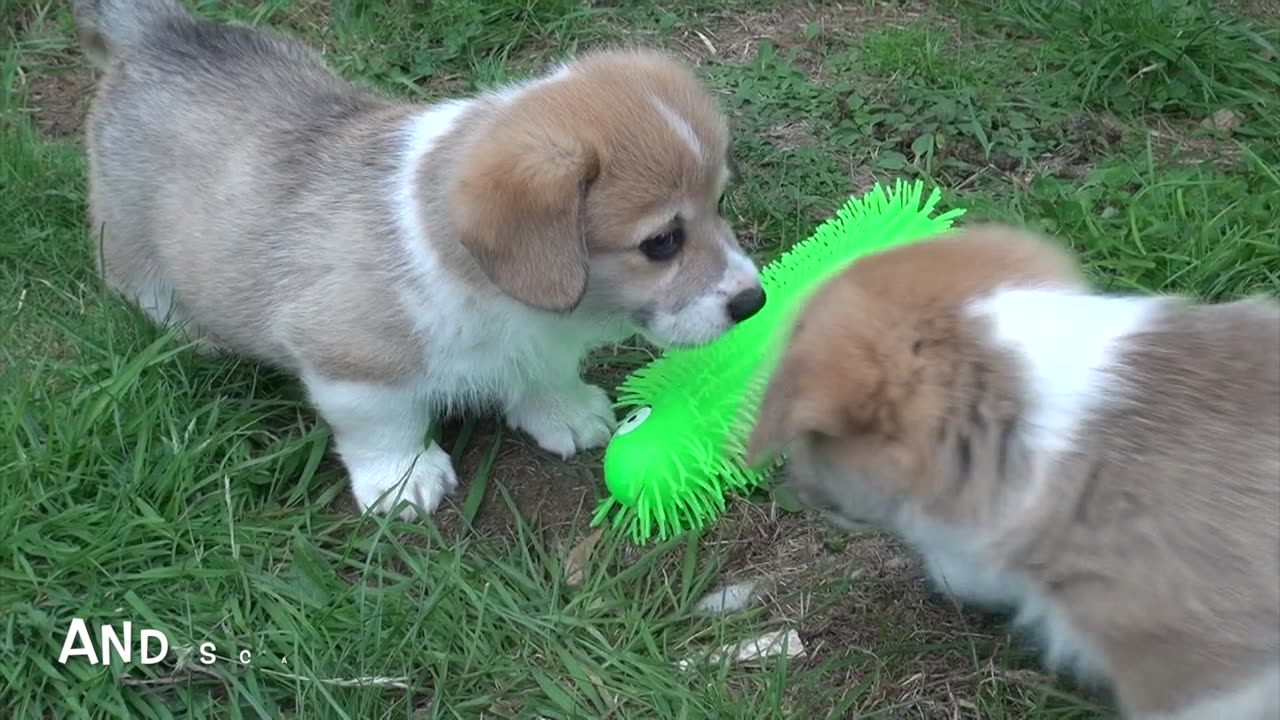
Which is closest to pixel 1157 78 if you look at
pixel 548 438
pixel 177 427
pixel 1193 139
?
pixel 1193 139

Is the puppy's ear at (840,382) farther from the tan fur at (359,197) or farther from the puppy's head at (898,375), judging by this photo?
the tan fur at (359,197)

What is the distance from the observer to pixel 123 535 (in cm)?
310

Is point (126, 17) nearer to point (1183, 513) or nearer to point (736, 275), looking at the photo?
point (736, 275)

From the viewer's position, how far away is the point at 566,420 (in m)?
3.40

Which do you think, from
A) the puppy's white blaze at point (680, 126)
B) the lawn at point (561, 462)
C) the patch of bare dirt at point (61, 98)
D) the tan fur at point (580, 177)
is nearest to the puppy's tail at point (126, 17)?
the lawn at point (561, 462)

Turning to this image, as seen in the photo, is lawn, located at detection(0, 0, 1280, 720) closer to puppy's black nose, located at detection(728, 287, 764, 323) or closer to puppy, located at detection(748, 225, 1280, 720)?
puppy's black nose, located at detection(728, 287, 764, 323)

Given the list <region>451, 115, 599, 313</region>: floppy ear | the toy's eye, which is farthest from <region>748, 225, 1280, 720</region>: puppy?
the toy's eye

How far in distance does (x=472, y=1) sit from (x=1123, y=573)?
3.53 metres

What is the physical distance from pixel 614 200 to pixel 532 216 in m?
0.21

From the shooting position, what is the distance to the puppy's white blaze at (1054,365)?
202 centimetres

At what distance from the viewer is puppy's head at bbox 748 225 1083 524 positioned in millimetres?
2025

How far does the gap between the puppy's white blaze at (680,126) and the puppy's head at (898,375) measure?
2.22 ft

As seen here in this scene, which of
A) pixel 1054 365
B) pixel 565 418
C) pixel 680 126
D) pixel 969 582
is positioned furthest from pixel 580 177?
pixel 969 582

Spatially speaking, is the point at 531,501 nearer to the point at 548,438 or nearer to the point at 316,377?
the point at 548,438
